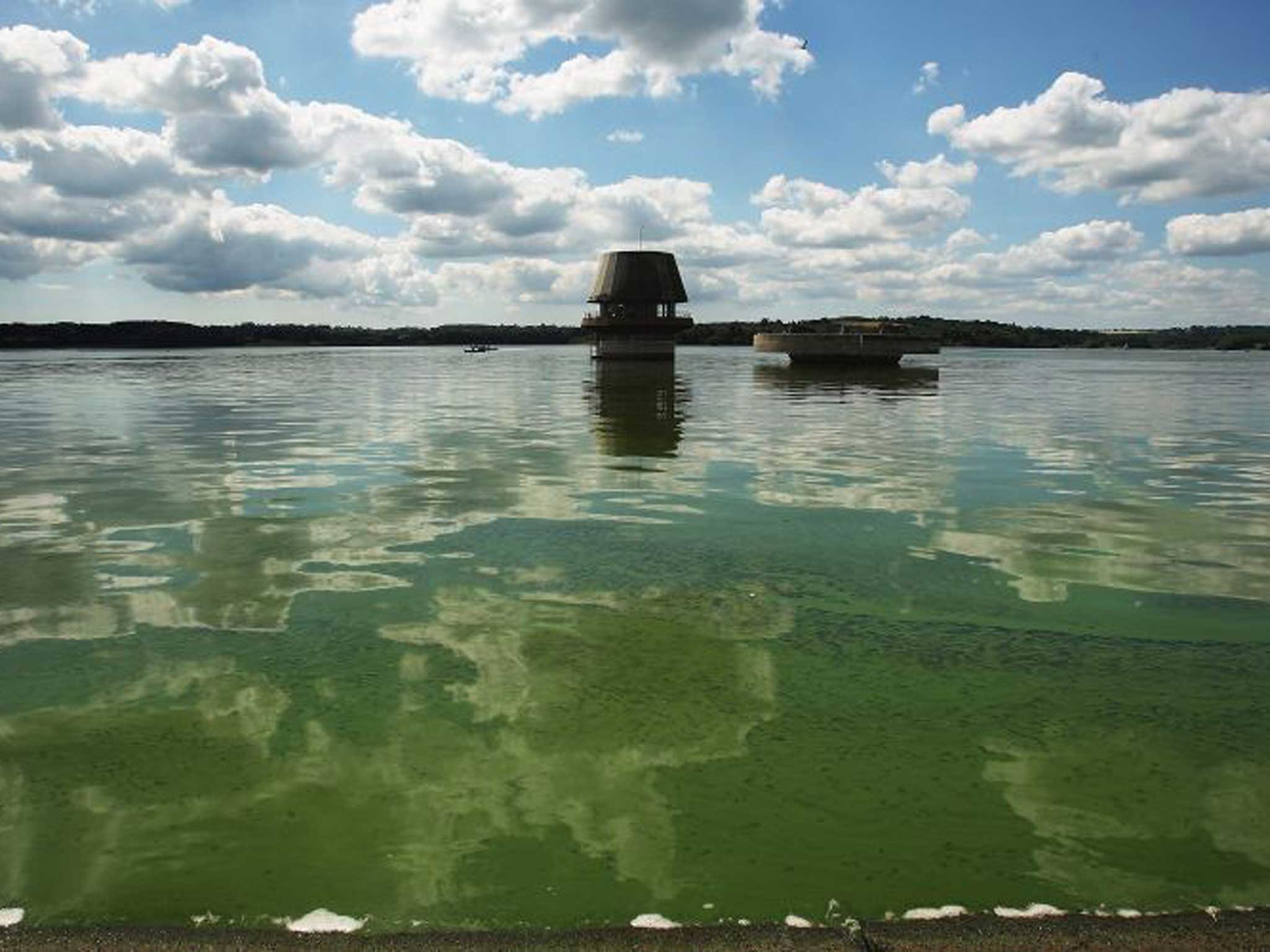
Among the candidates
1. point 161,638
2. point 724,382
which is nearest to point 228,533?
point 161,638

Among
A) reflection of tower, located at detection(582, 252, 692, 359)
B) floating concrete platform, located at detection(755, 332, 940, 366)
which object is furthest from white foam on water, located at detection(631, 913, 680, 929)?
reflection of tower, located at detection(582, 252, 692, 359)

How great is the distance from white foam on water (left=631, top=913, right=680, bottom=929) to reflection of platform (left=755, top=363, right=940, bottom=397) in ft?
142

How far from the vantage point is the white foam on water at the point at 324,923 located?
3951 mm

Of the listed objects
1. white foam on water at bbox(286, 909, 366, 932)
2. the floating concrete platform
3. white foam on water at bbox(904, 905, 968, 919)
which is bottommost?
white foam on water at bbox(286, 909, 366, 932)

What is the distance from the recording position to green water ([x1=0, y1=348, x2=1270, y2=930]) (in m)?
4.41

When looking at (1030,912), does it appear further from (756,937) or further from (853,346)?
(853,346)

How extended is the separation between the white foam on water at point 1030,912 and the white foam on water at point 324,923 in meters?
2.78

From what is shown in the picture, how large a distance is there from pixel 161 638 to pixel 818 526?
8247 millimetres

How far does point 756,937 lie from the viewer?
3.84 meters

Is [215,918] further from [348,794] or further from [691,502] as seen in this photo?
[691,502]

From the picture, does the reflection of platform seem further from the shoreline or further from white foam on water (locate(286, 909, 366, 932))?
white foam on water (locate(286, 909, 366, 932))

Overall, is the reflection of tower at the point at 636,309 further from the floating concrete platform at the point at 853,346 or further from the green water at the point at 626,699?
the green water at the point at 626,699

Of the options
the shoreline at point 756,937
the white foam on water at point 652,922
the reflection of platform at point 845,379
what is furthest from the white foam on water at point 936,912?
the reflection of platform at point 845,379

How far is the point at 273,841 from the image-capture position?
470 cm
